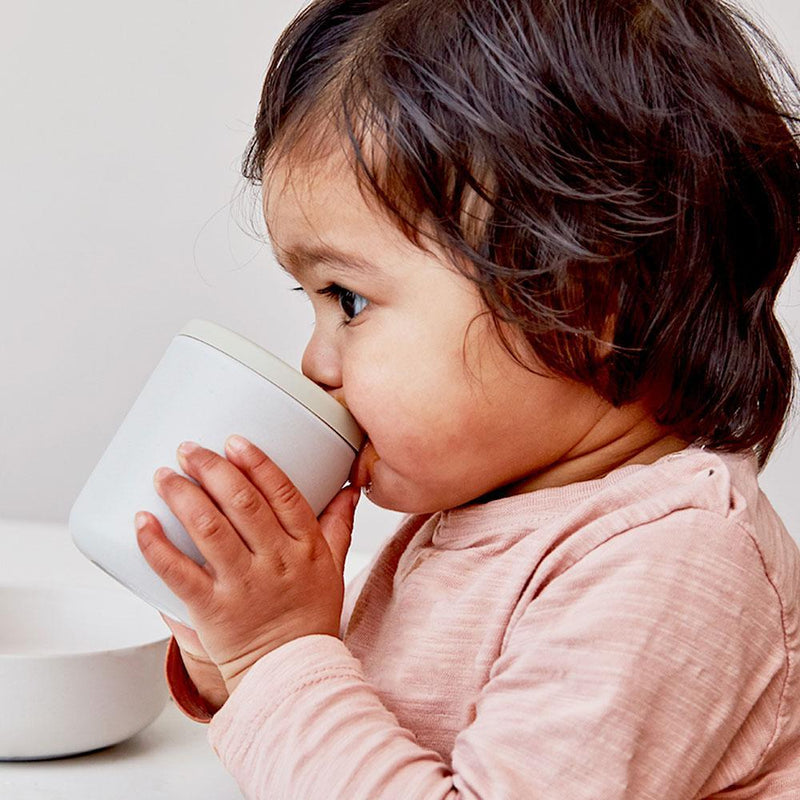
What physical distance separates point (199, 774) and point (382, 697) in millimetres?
154

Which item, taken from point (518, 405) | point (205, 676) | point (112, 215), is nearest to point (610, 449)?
point (518, 405)

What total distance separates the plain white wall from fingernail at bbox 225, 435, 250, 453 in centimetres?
98

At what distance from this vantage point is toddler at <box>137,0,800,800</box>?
635 millimetres

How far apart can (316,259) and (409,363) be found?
83mm

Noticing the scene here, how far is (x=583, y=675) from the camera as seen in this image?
61 centimetres

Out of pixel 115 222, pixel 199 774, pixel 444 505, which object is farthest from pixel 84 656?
pixel 115 222

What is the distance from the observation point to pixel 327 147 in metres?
0.73

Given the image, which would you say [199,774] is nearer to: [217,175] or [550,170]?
[550,170]

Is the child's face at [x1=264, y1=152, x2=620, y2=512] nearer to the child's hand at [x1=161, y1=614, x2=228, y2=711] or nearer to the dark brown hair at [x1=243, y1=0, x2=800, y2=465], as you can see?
the dark brown hair at [x1=243, y1=0, x2=800, y2=465]

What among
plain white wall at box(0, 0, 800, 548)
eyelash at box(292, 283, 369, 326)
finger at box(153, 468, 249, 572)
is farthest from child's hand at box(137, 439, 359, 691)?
plain white wall at box(0, 0, 800, 548)

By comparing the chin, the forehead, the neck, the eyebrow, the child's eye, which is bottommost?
the chin

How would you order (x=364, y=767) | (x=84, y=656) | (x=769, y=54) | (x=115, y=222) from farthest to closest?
1. (x=115, y=222)
2. (x=769, y=54)
3. (x=84, y=656)
4. (x=364, y=767)

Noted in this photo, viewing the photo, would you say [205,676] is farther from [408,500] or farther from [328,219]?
[328,219]

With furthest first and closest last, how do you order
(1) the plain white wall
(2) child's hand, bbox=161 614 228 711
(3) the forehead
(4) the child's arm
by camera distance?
1. (1) the plain white wall
2. (2) child's hand, bbox=161 614 228 711
3. (3) the forehead
4. (4) the child's arm
